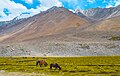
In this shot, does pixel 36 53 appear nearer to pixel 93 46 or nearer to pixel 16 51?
pixel 16 51

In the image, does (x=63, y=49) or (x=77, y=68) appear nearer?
(x=77, y=68)

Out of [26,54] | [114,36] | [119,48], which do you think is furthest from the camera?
[114,36]

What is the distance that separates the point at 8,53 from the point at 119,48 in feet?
184

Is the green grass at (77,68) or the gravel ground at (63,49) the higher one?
the gravel ground at (63,49)

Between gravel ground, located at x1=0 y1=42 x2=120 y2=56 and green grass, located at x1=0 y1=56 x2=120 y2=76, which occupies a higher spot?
gravel ground, located at x1=0 y1=42 x2=120 y2=56

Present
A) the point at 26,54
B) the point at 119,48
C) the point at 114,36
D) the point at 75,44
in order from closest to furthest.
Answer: the point at 26,54 → the point at 119,48 → the point at 75,44 → the point at 114,36

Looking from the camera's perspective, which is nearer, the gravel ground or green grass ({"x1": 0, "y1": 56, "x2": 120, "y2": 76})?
green grass ({"x1": 0, "y1": 56, "x2": 120, "y2": 76})

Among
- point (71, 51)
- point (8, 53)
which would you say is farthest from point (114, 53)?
point (8, 53)

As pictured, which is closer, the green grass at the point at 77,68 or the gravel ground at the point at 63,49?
the green grass at the point at 77,68

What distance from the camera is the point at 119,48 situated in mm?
147375

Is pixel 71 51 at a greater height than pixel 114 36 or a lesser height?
lesser

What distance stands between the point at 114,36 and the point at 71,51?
58.8 meters

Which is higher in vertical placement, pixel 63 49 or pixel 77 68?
pixel 63 49

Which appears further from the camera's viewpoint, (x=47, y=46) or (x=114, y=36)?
(x=114, y=36)
